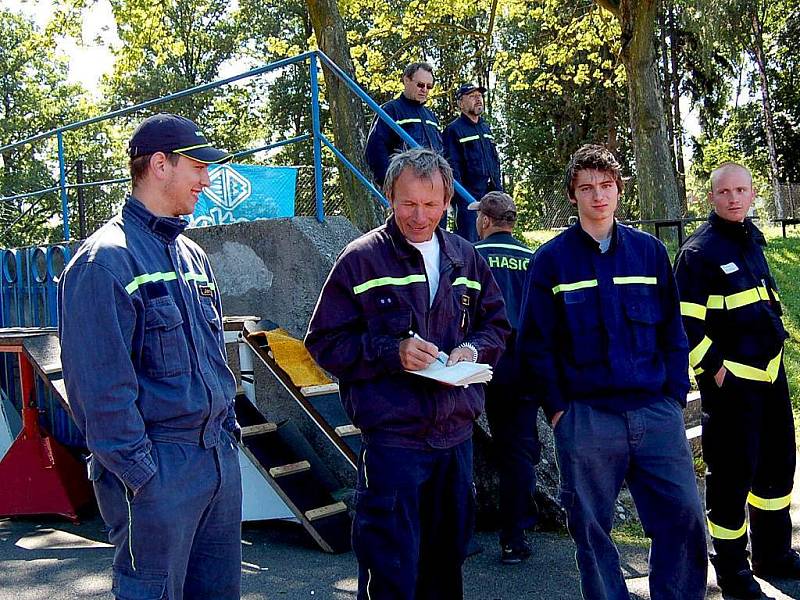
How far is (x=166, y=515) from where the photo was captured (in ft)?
8.06

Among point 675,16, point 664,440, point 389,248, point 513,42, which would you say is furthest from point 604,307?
point 513,42

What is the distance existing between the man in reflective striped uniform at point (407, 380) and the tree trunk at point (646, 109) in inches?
478

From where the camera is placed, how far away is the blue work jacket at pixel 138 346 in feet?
7.80

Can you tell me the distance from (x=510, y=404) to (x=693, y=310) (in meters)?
1.18

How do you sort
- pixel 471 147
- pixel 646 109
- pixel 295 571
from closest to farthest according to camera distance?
pixel 295 571, pixel 471 147, pixel 646 109

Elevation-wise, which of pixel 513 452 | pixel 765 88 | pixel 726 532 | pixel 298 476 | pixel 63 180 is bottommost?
pixel 726 532

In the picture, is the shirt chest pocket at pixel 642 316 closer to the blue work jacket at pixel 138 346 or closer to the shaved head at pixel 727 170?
the shaved head at pixel 727 170

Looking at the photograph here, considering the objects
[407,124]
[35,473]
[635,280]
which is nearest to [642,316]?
[635,280]

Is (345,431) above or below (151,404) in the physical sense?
below

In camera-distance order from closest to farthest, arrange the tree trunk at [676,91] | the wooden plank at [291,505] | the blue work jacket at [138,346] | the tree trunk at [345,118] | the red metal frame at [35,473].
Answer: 1. the blue work jacket at [138,346]
2. the wooden plank at [291,505]
3. the red metal frame at [35,473]
4. the tree trunk at [345,118]
5. the tree trunk at [676,91]

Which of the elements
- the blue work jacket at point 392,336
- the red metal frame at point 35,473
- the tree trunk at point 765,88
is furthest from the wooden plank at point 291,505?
the tree trunk at point 765,88

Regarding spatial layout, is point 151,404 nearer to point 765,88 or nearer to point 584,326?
point 584,326

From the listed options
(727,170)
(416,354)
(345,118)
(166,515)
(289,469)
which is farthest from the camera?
(345,118)

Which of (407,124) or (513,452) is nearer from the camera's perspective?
(513,452)
